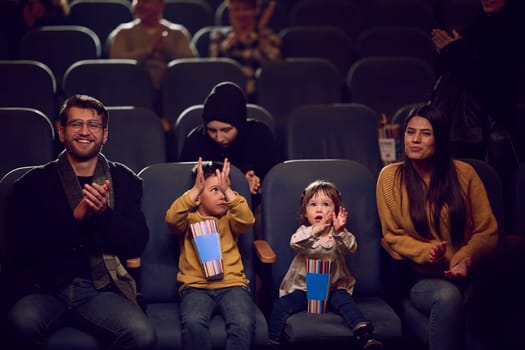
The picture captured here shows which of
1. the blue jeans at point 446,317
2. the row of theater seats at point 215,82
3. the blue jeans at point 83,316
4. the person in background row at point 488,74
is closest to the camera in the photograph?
the blue jeans at point 83,316

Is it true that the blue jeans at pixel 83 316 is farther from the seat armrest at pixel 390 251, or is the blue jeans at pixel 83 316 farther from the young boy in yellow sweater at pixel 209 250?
the seat armrest at pixel 390 251

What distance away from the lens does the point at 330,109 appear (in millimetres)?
4020

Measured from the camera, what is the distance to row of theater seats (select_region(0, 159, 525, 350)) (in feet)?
10.2

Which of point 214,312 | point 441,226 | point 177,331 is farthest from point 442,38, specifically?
point 177,331

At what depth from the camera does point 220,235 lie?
3.09m

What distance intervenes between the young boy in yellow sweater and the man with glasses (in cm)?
15

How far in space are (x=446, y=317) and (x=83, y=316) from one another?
1.09 metres

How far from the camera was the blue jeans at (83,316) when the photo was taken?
2773 mm

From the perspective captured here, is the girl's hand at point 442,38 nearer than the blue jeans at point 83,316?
No

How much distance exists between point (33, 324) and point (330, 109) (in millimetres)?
1729

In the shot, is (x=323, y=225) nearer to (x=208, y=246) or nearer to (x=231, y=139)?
(x=208, y=246)

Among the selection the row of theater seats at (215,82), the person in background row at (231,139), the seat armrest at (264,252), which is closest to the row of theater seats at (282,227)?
the seat armrest at (264,252)

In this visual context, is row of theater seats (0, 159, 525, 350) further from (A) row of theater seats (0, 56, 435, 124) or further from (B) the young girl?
(A) row of theater seats (0, 56, 435, 124)

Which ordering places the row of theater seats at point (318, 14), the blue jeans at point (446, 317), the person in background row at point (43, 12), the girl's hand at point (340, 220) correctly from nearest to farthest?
the blue jeans at point (446, 317)
the girl's hand at point (340, 220)
the person in background row at point (43, 12)
the row of theater seats at point (318, 14)
